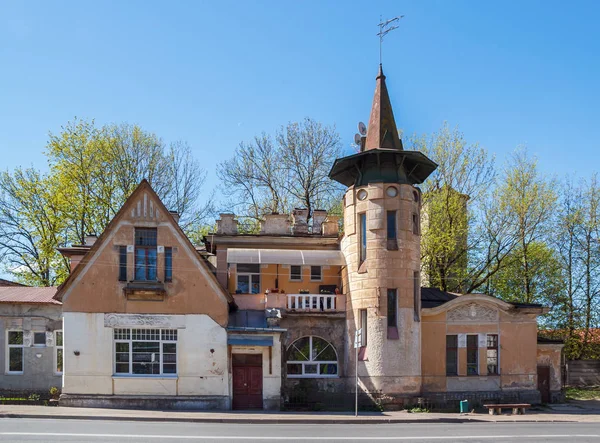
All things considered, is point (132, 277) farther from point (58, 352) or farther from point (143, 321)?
point (58, 352)

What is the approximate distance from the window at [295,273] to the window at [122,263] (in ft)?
27.4

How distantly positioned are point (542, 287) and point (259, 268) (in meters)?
18.2

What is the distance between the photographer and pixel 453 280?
40.3 m

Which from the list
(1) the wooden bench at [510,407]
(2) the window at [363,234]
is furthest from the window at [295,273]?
(1) the wooden bench at [510,407]

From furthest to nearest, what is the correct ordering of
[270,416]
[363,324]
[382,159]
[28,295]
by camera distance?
[28,295]
[382,159]
[363,324]
[270,416]

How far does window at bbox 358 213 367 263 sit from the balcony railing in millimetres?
2341

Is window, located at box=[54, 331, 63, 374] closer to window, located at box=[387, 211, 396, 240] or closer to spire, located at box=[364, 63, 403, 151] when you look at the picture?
window, located at box=[387, 211, 396, 240]

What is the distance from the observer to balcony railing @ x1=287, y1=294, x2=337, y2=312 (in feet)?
99.9

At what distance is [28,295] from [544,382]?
23.9m

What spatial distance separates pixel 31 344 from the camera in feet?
97.6

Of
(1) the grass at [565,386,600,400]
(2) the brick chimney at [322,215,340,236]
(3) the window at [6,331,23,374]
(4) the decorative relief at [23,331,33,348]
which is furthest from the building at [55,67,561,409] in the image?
(1) the grass at [565,386,600,400]

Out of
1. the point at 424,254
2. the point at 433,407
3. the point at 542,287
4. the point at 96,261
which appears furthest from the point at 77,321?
the point at 542,287

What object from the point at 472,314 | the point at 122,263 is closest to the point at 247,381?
the point at 122,263

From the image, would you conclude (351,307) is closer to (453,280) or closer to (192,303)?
(192,303)
